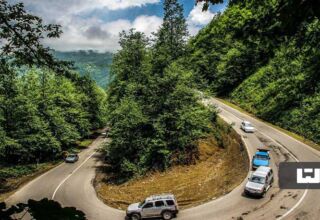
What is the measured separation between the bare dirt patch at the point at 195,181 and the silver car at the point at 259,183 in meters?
2.45

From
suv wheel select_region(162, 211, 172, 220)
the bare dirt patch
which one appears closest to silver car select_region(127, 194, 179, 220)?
suv wheel select_region(162, 211, 172, 220)

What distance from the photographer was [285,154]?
3500 centimetres

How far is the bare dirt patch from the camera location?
28116 mm

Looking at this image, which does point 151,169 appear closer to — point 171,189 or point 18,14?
point 171,189

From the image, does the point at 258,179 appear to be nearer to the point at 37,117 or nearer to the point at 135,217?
the point at 135,217

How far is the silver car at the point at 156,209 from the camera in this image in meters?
24.0

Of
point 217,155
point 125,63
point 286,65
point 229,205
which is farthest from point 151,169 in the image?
point 286,65

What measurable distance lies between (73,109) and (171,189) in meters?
36.2

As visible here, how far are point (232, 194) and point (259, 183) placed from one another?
2.46 meters

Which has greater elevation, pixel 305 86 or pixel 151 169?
pixel 305 86

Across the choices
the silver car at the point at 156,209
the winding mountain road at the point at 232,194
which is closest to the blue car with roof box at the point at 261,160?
the winding mountain road at the point at 232,194

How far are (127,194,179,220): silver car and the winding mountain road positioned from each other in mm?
999

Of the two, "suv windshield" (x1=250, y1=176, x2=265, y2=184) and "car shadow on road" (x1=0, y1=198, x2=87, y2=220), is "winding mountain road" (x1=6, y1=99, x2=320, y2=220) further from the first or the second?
"car shadow on road" (x1=0, y1=198, x2=87, y2=220)

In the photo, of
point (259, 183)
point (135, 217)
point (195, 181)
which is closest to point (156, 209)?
point (135, 217)
